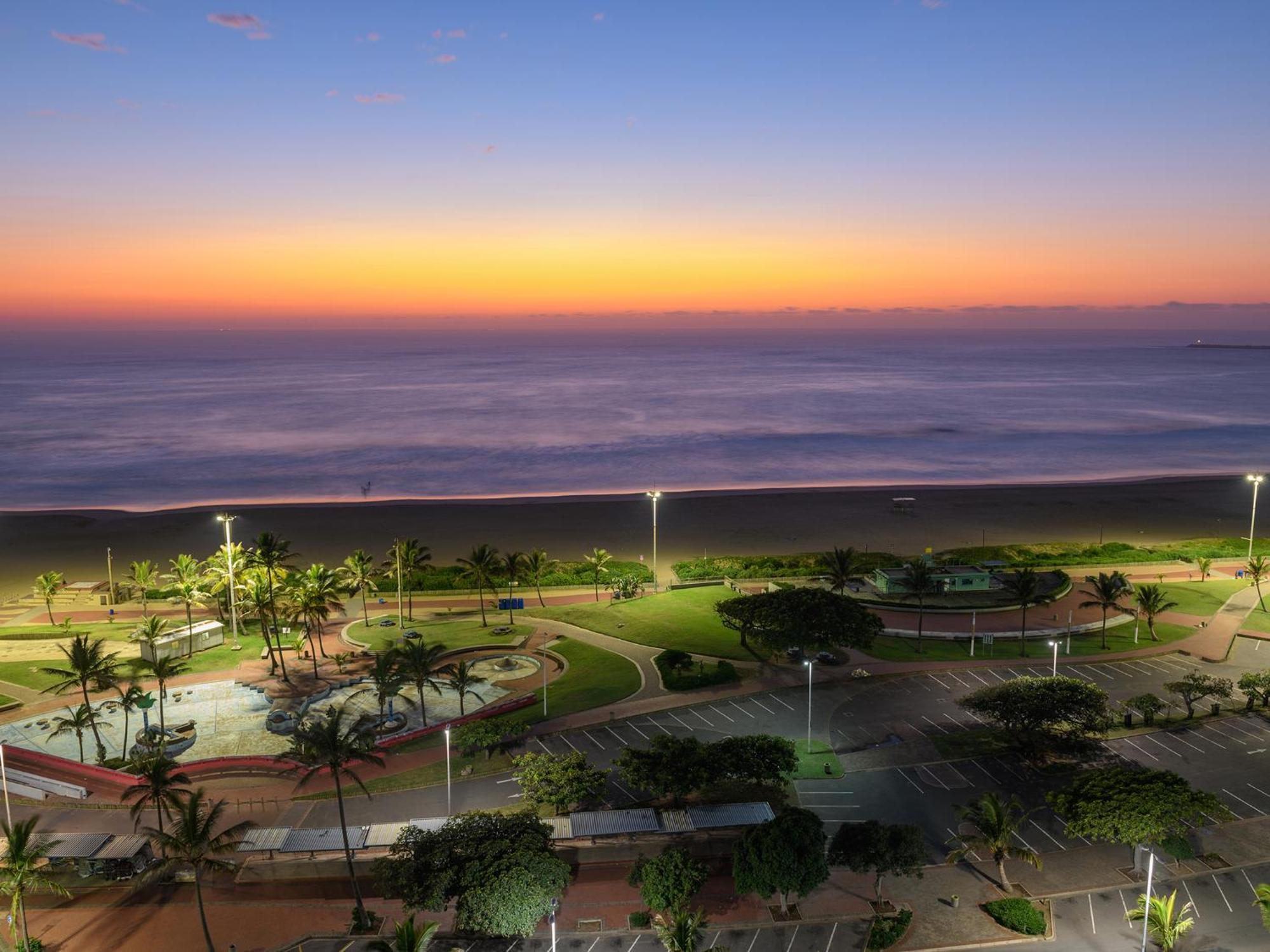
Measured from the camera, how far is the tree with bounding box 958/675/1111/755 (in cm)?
4125

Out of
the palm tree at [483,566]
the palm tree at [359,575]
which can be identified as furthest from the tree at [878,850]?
the palm tree at [359,575]

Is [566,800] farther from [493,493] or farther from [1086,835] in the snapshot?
[493,493]

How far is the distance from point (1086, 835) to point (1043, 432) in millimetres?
130805

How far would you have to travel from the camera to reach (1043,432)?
151375mm

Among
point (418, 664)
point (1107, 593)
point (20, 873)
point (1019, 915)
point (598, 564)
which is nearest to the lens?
point (20, 873)

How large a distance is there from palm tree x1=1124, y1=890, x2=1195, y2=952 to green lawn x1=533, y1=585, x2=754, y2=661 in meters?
26.9

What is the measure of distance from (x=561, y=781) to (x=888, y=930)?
13612mm

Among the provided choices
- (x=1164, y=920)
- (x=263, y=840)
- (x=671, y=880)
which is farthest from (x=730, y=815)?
(x=263, y=840)

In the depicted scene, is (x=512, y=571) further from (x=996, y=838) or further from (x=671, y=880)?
(x=996, y=838)

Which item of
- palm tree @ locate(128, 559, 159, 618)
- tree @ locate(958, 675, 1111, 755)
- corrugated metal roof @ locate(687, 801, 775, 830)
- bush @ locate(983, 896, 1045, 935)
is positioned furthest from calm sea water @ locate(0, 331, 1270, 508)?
bush @ locate(983, 896, 1045, 935)

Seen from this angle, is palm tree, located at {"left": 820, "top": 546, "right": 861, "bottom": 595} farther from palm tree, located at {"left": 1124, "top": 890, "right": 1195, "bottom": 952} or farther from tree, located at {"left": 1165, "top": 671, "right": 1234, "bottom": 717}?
palm tree, located at {"left": 1124, "top": 890, "right": 1195, "bottom": 952}

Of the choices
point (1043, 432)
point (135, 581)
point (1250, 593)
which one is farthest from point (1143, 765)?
point (1043, 432)

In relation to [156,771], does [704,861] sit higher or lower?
lower

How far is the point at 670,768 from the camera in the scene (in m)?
36.7
